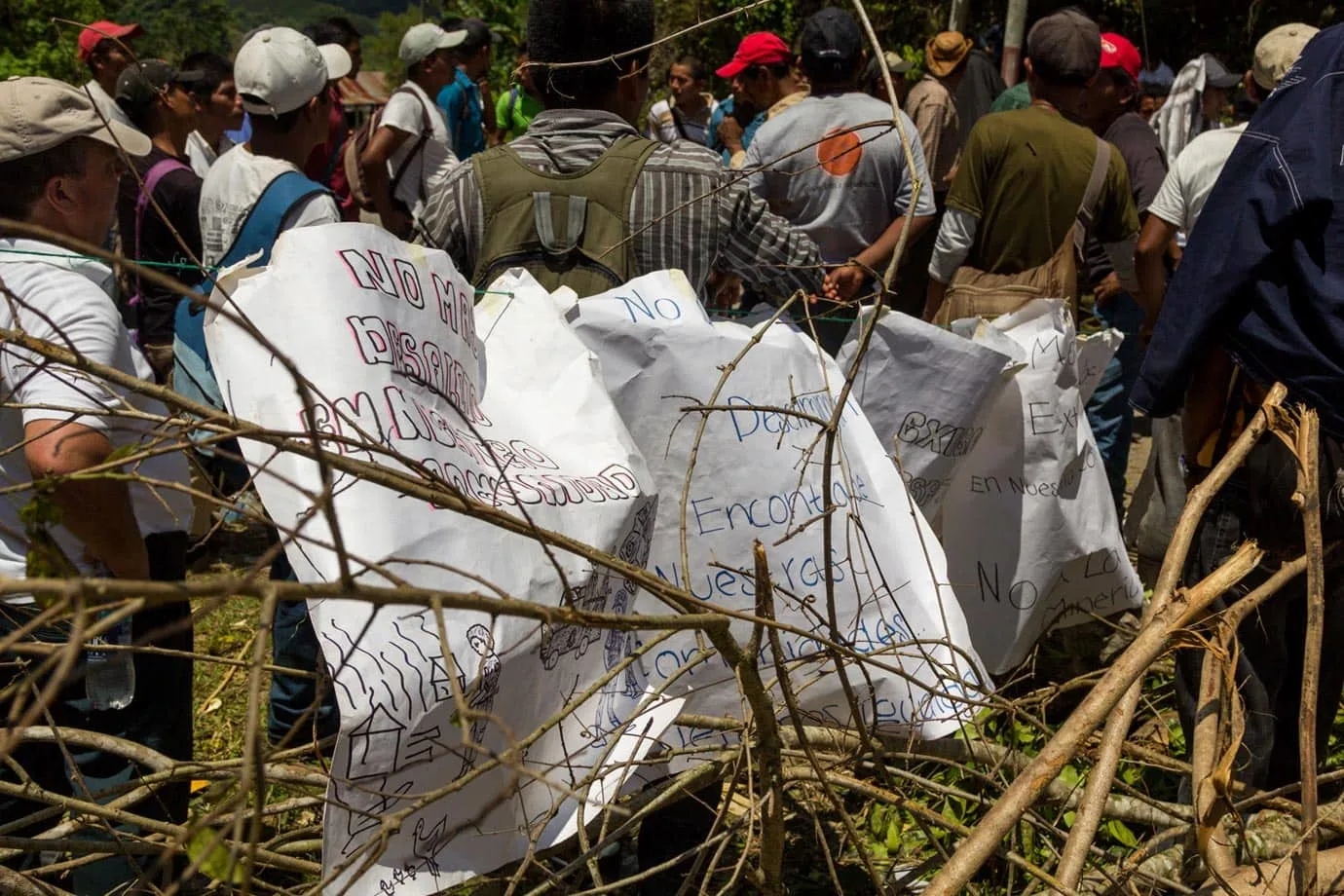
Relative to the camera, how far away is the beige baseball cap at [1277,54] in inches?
125

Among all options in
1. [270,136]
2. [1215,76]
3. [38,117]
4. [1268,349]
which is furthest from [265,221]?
[1215,76]

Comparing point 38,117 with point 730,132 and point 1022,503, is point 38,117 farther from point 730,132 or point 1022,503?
point 730,132

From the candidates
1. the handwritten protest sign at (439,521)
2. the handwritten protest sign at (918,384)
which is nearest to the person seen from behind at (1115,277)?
the handwritten protest sign at (918,384)

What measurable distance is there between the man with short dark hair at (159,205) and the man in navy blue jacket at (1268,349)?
2.60 meters

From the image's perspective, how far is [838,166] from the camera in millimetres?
3920

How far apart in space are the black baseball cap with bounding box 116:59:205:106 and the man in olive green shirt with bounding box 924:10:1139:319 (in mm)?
2761

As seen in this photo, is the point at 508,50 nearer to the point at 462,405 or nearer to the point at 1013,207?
the point at 1013,207

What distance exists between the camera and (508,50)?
1623 centimetres

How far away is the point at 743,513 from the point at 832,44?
2.30 m

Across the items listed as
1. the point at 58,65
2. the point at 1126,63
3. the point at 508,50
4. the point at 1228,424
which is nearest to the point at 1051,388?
the point at 1228,424

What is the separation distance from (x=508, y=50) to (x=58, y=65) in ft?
20.4

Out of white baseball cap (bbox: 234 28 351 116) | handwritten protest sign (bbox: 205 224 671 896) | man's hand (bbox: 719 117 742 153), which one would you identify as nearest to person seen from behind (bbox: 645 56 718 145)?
man's hand (bbox: 719 117 742 153)

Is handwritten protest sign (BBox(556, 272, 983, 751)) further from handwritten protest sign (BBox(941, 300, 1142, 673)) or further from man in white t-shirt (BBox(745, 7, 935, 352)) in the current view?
man in white t-shirt (BBox(745, 7, 935, 352))

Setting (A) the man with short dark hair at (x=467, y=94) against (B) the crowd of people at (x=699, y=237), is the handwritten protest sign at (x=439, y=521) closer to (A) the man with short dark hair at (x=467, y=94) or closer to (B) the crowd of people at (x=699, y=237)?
(B) the crowd of people at (x=699, y=237)
